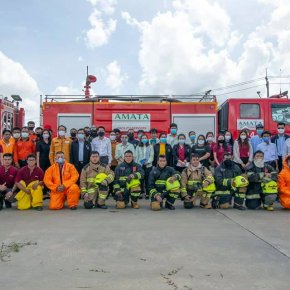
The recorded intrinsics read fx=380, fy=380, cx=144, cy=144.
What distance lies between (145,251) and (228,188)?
3.58 metres

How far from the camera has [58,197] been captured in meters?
7.30

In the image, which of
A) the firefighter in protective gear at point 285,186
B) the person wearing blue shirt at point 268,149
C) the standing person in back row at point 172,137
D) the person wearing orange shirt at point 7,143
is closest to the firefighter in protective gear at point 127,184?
the standing person in back row at point 172,137

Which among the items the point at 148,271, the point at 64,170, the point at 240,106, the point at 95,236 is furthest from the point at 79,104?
the point at 148,271

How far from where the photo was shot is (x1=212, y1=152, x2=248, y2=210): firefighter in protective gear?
24.0 feet

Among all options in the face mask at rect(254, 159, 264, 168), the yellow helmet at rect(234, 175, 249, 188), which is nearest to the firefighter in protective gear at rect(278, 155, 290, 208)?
the face mask at rect(254, 159, 264, 168)

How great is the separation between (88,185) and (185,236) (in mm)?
3063

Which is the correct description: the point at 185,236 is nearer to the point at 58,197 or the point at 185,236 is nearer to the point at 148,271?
the point at 148,271

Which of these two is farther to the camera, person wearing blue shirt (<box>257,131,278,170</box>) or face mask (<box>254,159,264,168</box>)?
person wearing blue shirt (<box>257,131,278,170</box>)

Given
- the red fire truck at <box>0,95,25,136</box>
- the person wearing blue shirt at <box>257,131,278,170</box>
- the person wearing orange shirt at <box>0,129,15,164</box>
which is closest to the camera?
the person wearing orange shirt at <box>0,129,15,164</box>

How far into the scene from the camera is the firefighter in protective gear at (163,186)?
7.14 m

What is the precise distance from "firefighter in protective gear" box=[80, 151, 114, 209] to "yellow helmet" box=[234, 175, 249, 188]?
2401mm

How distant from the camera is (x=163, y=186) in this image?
7402mm

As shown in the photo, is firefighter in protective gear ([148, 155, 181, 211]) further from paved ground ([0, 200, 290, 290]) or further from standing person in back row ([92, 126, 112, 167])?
standing person in back row ([92, 126, 112, 167])

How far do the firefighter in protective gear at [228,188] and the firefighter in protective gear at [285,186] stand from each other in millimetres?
709
